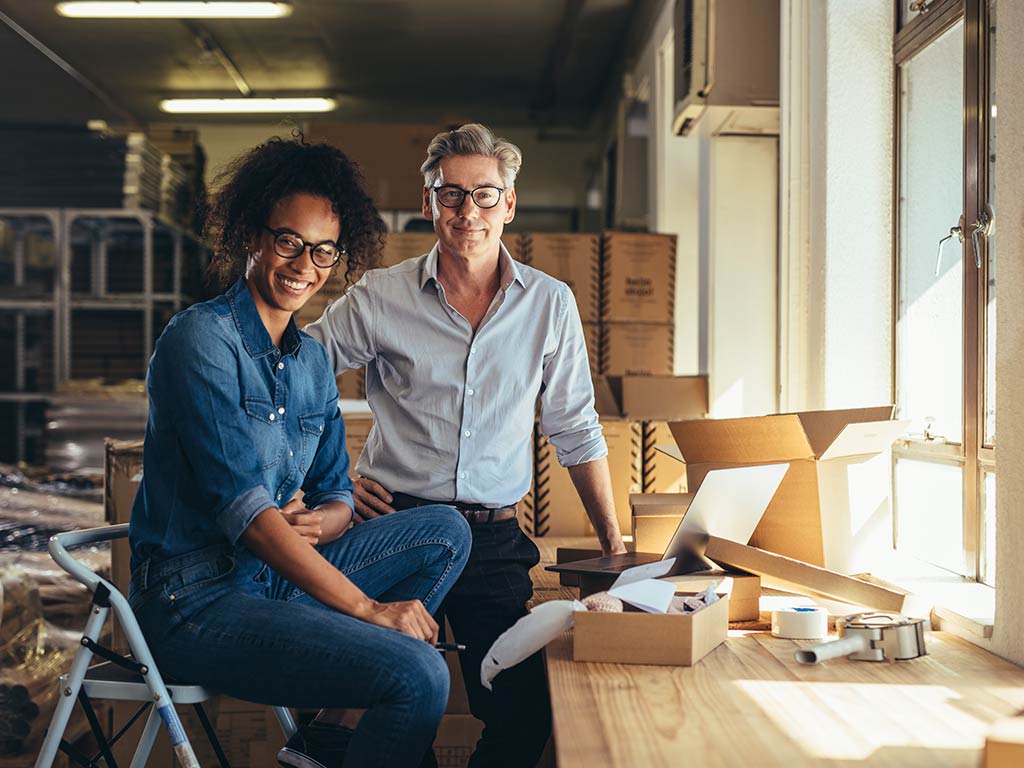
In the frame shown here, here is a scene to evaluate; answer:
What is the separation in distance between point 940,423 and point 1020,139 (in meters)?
0.96

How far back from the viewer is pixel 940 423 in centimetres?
246

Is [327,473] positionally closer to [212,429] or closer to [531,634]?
[212,429]

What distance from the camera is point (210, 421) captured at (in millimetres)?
1608

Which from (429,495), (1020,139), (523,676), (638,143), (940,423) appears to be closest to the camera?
(1020,139)

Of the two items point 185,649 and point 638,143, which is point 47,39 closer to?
point 638,143

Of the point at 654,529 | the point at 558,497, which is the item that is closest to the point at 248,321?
the point at 654,529

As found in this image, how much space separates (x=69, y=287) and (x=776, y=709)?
6527 mm

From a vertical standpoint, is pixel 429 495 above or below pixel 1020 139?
below

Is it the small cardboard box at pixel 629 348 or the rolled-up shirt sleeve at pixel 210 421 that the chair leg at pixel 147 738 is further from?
the small cardboard box at pixel 629 348

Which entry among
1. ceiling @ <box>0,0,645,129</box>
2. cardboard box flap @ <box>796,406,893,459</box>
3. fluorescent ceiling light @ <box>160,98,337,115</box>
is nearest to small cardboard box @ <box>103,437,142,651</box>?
cardboard box flap @ <box>796,406,893,459</box>

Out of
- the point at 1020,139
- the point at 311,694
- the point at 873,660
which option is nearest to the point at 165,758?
the point at 311,694

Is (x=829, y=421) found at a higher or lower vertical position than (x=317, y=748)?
higher

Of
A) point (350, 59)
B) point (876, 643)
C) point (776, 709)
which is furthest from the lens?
point (350, 59)

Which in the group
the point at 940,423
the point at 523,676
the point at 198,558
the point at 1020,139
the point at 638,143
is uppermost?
the point at 638,143
